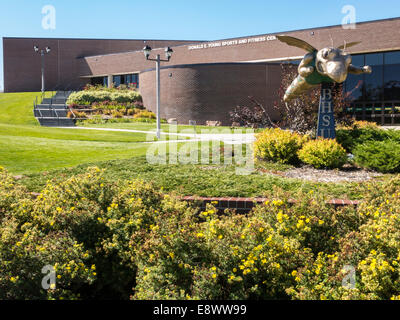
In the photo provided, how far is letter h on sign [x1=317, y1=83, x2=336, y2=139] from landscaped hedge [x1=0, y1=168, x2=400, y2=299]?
5861mm

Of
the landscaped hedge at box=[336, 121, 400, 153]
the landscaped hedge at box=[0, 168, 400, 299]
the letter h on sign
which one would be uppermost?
the letter h on sign

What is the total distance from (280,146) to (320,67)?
248 centimetres

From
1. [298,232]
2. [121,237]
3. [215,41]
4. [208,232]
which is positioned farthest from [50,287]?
[215,41]

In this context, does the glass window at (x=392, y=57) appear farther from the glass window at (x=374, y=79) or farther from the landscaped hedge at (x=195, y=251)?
the landscaped hedge at (x=195, y=251)

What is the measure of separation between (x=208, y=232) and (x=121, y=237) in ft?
3.73

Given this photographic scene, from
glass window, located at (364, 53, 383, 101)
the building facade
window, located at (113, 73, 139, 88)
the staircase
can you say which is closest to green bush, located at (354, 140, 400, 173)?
the building facade

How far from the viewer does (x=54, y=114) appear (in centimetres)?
3312

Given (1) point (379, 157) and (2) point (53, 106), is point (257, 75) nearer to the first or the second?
(2) point (53, 106)

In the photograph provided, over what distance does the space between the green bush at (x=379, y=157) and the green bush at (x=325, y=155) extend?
0.41 metres

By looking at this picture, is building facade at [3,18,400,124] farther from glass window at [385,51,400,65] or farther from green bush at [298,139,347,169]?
green bush at [298,139,347,169]

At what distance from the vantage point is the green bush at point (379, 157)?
9062mm

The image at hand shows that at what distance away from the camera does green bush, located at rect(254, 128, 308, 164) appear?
1036cm

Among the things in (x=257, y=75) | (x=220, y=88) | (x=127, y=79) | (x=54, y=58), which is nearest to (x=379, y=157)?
(x=220, y=88)

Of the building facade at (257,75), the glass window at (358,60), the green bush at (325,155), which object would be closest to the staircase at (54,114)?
the building facade at (257,75)
